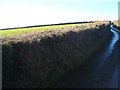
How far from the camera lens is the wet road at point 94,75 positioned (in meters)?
10.8

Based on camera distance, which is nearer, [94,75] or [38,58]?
[38,58]

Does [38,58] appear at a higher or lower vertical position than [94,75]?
higher

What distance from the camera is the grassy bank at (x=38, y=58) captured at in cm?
834

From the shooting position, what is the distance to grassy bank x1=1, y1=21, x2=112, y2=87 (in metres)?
8.34

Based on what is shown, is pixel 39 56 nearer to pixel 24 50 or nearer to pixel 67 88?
pixel 24 50

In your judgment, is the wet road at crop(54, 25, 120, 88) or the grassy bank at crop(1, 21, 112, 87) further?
the wet road at crop(54, 25, 120, 88)

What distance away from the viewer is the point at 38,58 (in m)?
9.68

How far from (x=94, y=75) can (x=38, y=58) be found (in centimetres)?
419

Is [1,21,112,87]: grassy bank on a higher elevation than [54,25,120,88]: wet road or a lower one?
higher

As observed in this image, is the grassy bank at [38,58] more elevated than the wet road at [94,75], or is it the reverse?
the grassy bank at [38,58]

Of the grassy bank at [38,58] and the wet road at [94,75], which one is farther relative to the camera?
the wet road at [94,75]

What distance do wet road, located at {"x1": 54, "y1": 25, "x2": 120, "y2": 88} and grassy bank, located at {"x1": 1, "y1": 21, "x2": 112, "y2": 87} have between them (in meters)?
0.44

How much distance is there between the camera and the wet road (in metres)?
10.8

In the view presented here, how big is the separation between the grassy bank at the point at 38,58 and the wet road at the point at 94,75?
44 cm
